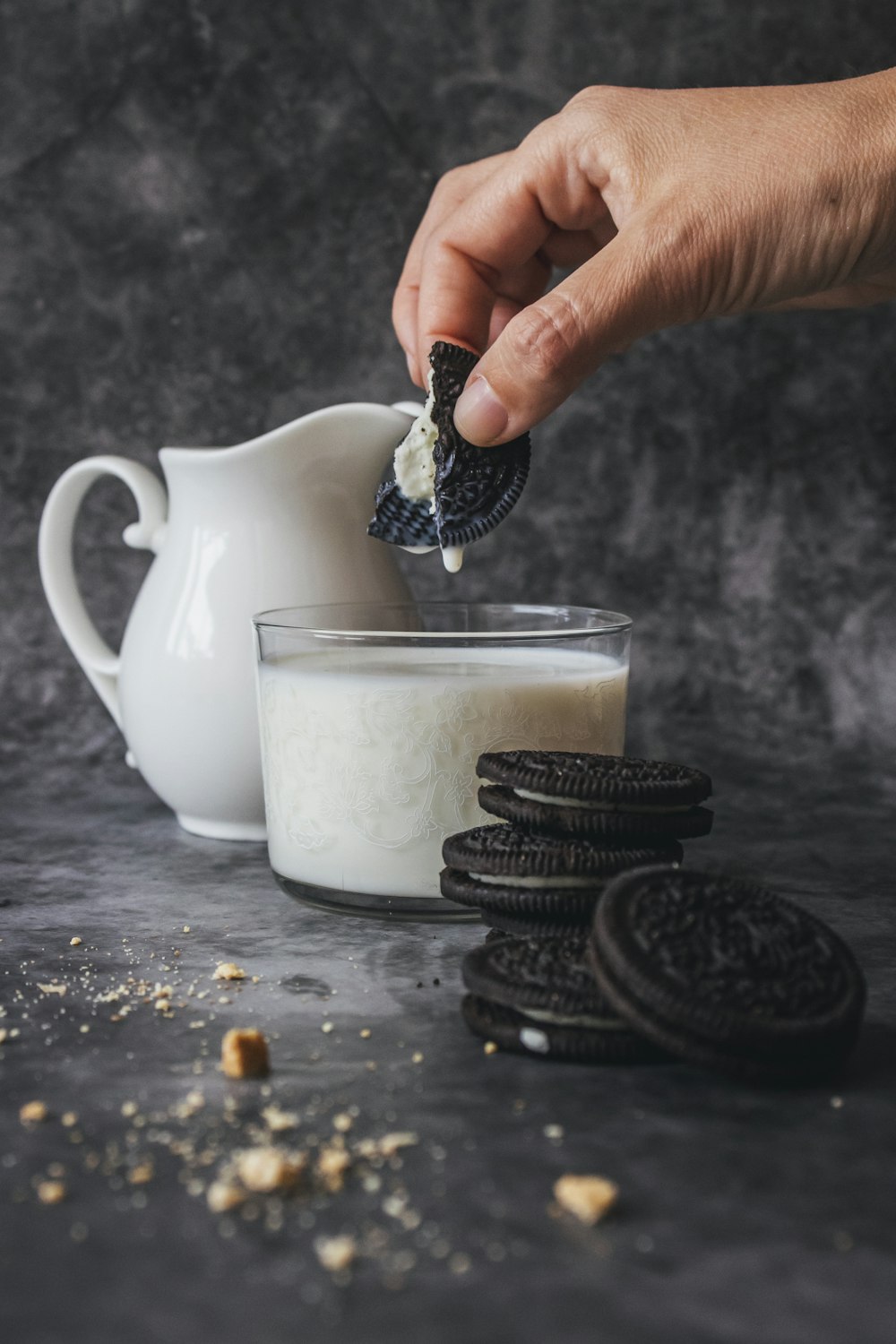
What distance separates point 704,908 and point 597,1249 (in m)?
0.24

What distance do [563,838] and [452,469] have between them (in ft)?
1.18

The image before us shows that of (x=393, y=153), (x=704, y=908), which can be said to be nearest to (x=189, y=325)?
(x=393, y=153)

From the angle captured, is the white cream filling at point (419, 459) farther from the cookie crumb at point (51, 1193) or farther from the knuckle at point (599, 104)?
the cookie crumb at point (51, 1193)

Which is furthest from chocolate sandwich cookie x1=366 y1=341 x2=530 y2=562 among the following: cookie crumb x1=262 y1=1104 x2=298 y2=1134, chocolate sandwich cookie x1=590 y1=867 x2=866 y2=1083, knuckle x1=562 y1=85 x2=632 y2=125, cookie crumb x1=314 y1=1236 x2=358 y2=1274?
cookie crumb x1=314 y1=1236 x2=358 y2=1274

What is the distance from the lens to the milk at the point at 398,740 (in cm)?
108

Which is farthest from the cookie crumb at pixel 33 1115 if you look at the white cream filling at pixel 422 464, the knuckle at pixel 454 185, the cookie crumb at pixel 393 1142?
the knuckle at pixel 454 185

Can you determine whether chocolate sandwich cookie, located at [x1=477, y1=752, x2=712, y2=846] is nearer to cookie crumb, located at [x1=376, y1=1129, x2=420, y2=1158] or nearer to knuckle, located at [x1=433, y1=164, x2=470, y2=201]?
cookie crumb, located at [x1=376, y1=1129, x2=420, y2=1158]

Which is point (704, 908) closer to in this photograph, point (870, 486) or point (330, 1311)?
point (330, 1311)

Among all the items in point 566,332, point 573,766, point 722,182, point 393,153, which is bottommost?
point 573,766

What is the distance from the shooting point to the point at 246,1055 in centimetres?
80

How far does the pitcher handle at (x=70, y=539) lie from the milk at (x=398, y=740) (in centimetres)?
39

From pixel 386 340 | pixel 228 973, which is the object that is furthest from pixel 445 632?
pixel 386 340

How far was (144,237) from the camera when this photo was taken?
1.92 m

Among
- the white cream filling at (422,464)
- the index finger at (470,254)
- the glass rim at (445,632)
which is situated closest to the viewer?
the glass rim at (445,632)
